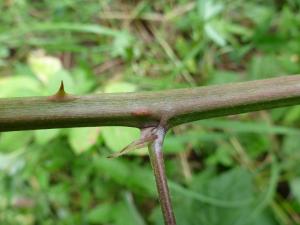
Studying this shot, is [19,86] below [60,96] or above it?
above

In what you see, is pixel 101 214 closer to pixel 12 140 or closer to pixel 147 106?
pixel 12 140

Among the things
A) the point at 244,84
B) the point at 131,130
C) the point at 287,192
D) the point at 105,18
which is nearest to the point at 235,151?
the point at 287,192

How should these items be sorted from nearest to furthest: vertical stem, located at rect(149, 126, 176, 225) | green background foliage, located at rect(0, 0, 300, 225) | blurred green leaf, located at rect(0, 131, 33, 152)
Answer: vertical stem, located at rect(149, 126, 176, 225) → blurred green leaf, located at rect(0, 131, 33, 152) → green background foliage, located at rect(0, 0, 300, 225)

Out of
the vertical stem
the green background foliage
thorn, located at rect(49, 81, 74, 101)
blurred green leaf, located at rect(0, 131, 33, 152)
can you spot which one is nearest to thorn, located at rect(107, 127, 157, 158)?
the vertical stem

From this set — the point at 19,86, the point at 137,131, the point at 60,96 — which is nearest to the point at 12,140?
the point at 19,86

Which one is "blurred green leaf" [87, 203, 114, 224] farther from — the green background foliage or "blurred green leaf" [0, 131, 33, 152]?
"blurred green leaf" [0, 131, 33, 152]

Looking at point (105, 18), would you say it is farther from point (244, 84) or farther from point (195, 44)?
point (244, 84)

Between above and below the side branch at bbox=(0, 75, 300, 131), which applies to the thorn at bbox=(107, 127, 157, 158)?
below
